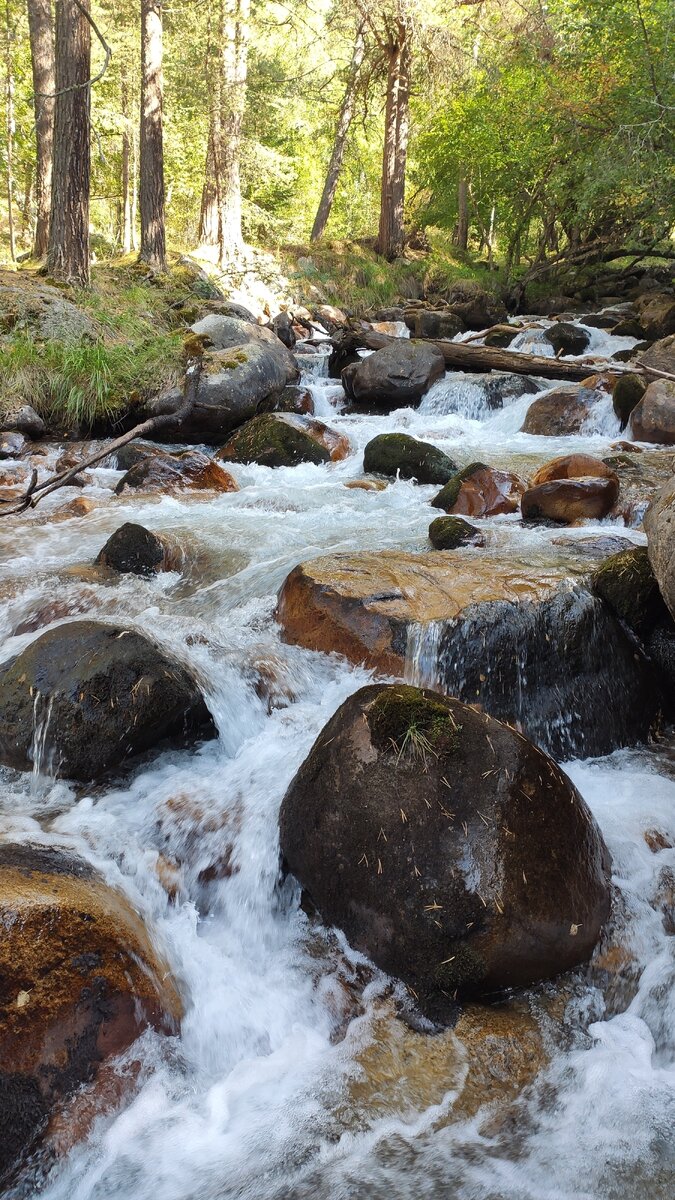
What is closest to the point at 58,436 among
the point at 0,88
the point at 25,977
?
the point at 25,977

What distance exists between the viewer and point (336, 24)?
57.0 ft

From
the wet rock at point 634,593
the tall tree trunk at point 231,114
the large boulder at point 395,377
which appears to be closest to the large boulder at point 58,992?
the wet rock at point 634,593

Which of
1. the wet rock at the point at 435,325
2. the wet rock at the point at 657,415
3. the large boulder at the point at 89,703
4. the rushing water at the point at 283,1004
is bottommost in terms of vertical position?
the rushing water at the point at 283,1004

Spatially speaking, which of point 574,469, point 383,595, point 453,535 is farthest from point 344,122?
point 383,595

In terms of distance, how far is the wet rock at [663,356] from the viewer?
404 inches

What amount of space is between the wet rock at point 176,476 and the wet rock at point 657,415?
5.02m

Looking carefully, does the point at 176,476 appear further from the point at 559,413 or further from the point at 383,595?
the point at 559,413

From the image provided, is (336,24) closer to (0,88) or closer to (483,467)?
(0,88)

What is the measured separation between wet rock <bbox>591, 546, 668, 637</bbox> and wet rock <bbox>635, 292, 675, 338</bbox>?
39.9ft

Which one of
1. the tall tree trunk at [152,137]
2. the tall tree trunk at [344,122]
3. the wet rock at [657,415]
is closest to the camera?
the wet rock at [657,415]

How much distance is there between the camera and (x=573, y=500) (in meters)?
6.14

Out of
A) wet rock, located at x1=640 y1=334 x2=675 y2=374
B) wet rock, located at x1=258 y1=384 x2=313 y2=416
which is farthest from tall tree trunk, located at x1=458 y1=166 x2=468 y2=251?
wet rock, located at x1=258 y1=384 x2=313 y2=416

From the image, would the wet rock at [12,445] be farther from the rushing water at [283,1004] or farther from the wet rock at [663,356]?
the wet rock at [663,356]

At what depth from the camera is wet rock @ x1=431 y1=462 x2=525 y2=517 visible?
661 centimetres
